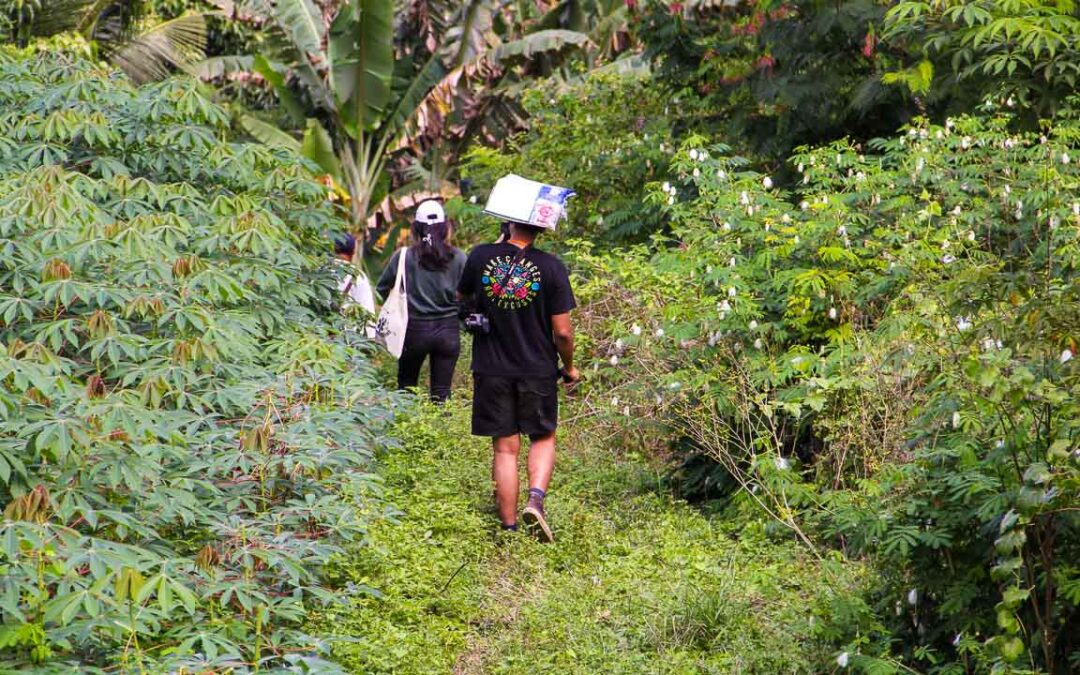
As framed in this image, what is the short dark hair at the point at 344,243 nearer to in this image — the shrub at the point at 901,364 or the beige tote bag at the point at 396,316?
the beige tote bag at the point at 396,316

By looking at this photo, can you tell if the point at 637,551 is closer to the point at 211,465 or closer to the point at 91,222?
the point at 211,465

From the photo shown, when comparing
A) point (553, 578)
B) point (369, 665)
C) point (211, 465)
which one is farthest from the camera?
point (553, 578)

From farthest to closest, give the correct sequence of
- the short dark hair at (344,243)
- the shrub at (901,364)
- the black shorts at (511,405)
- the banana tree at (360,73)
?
the banana tree at (360,73) < the short dark hair at (344,243) < the black shorts at (511,405) < the shrub at (901,364)

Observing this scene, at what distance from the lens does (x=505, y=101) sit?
17438 mm

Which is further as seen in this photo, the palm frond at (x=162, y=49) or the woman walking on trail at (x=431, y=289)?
the palm frond at (x=162, y=49)

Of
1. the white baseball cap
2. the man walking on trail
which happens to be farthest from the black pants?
the man walking on trail

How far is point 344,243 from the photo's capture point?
30.8 ft

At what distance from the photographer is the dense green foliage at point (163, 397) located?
4.34m

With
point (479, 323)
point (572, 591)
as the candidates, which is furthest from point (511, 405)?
point (572, 591)

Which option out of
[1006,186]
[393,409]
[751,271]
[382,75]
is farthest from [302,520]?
[382,75]

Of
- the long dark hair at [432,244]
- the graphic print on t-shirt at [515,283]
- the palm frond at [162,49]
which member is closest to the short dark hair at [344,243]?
the long dark hair at [432,244]

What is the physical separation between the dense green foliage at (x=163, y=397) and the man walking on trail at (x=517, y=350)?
63 cm

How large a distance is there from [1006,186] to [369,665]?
183 inches

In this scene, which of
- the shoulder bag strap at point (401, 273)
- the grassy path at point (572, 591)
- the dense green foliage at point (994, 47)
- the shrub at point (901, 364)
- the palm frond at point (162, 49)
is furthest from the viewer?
the palm frond at point (162, 49)
